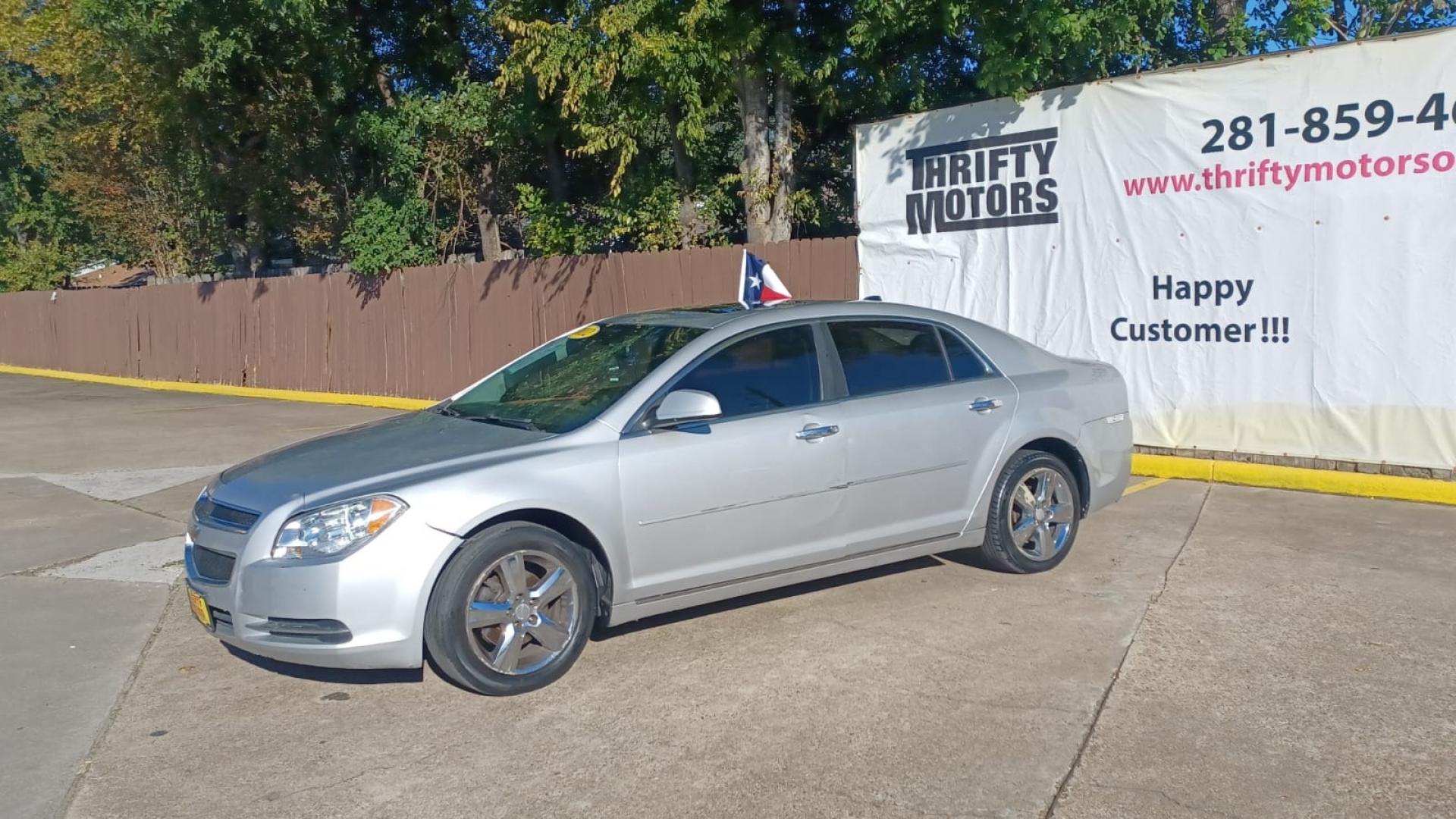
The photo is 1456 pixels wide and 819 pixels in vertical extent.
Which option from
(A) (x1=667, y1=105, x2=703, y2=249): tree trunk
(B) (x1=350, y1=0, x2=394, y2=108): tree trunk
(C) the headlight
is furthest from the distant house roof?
(C) the headlight

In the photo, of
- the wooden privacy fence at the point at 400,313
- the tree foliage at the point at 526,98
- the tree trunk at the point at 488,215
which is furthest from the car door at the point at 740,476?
the tree trunk at the point at 488,215

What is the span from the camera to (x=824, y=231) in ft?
47.1

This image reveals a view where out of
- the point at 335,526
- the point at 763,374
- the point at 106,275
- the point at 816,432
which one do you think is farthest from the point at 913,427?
the point at 106,275

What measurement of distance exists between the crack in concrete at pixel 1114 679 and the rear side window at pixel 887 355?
1.55m

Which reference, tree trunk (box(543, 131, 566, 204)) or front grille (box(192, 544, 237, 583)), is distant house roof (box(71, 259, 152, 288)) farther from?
front grille (box(192, 544, 237, 583))

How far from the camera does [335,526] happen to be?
4688 mm

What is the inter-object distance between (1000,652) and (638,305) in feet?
29.3

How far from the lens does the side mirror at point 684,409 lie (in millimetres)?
5195

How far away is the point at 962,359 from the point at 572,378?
2124 mm

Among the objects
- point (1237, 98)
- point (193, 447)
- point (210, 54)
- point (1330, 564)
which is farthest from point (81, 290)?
point (1330, 564)

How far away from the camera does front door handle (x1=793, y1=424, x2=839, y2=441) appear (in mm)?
5637

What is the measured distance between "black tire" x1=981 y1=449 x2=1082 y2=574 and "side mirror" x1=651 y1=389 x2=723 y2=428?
1.93 metres

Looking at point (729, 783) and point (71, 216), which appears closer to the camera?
point (729, 783)

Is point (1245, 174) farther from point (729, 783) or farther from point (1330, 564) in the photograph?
point (729, 783)
